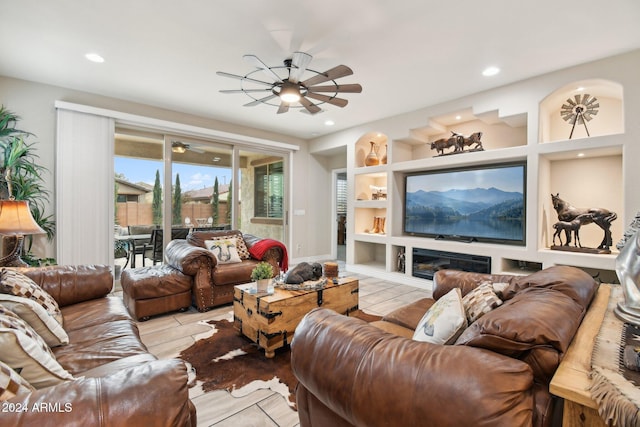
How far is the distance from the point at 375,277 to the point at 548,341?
4.31 metres

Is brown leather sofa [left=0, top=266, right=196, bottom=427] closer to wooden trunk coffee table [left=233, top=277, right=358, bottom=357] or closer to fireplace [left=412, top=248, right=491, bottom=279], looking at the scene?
wooden trunk coffee table [left=233, top=277, right=358, bottom=357]

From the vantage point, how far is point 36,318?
1.46 meters

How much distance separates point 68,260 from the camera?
3775mm

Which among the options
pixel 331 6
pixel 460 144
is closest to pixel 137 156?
pixel 331 6

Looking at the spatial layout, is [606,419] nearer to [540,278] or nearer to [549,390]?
[549,390]

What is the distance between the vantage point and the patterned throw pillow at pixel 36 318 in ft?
4.56

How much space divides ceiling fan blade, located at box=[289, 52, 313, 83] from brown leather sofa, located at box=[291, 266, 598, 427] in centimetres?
223

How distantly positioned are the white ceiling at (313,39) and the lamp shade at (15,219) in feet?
5.06

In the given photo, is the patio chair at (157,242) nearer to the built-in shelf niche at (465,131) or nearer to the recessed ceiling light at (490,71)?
the built-in shelf niche at (465,131)

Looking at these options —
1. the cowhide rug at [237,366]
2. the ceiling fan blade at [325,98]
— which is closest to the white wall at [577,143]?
the ceiling fan blade at [325,98]

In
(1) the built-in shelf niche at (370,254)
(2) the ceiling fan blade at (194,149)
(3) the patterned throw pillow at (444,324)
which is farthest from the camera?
(1) the built-in shelf niche at (370,254)

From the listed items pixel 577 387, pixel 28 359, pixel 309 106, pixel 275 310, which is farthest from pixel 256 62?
pixel 577 387

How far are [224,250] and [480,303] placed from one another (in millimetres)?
3195

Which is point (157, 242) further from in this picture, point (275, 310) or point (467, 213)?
point (467, 213)
